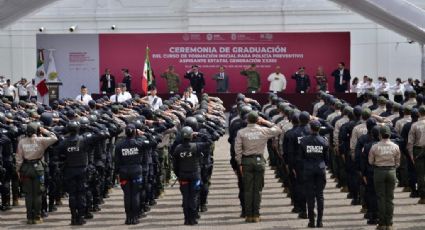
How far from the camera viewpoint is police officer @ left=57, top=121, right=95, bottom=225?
59.0 feet

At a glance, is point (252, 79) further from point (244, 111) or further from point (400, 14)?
point (244, 111)

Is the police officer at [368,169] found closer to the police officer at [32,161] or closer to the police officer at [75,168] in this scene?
the police officer at [75,168]

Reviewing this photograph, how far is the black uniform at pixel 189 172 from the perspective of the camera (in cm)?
1778

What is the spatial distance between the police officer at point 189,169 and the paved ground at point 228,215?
360 millimetres

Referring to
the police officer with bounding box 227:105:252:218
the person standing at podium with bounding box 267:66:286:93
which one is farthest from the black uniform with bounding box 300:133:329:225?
the person standing at podium with bounding box 267:66:286:93

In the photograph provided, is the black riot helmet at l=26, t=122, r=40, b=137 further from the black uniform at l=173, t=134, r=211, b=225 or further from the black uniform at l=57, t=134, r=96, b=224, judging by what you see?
the black uniform at l=173, t=134, r=211, b=225

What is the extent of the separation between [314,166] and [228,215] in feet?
8.02

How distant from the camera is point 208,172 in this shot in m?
19.6

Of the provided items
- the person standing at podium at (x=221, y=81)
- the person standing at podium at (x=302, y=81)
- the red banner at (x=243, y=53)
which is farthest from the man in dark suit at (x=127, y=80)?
the person standing at podium at (x=302, y=81)

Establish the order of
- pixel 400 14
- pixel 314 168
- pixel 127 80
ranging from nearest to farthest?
pixel 314 168, pixel 400 14, pixel 127 80

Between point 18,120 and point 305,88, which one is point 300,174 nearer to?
point 18,120

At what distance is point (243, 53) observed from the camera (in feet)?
135

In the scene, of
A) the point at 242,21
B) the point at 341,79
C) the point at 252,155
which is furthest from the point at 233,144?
the point at 242,21

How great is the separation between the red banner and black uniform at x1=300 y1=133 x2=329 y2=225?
23686 mm
